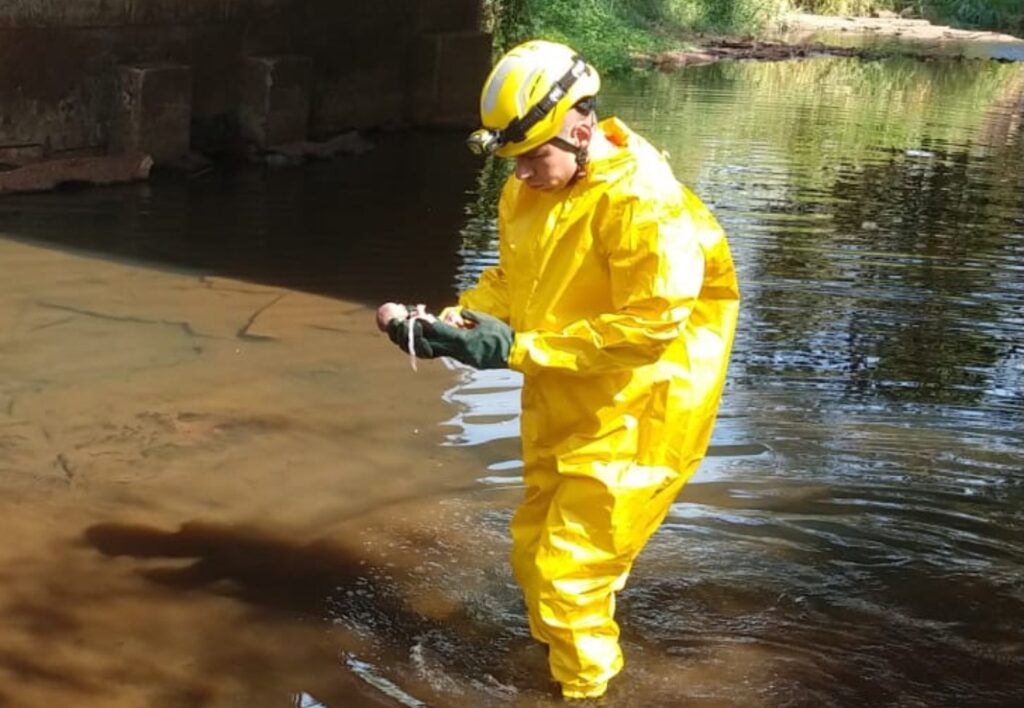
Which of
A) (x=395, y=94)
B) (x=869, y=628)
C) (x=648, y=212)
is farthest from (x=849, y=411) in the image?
(x=395, y=94)

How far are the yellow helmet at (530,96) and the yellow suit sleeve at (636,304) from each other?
0.29 m

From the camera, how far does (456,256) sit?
33.7 feet

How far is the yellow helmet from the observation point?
3.51 meters

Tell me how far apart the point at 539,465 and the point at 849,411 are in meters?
3.39

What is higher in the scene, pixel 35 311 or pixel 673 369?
pixel 673 369

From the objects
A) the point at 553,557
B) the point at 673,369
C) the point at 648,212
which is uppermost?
the point at 648,212

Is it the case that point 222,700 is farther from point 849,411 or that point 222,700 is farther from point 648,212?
point 849,411

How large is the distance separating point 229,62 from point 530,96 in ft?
37.0

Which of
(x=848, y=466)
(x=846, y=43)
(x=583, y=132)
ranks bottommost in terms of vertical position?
(x=848, y=466)

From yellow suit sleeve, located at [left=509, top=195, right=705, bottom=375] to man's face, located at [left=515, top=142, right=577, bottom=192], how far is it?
0.57 feet

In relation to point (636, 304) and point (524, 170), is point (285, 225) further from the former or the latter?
point (636, 304)

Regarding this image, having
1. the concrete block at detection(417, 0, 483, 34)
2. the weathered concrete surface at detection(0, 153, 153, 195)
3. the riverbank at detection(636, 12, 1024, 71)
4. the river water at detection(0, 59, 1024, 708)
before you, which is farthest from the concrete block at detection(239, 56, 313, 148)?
the riverbank at detection(636, 12, 1024, 71)

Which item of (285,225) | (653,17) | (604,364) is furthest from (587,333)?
(653,17)

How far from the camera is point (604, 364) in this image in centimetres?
356
